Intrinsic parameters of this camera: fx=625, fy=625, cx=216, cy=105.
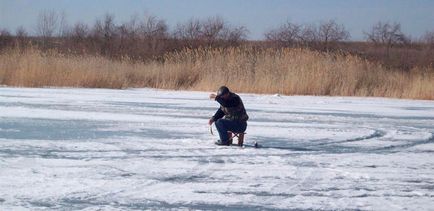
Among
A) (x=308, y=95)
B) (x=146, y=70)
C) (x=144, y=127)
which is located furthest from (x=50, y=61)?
(x=144, y=127)

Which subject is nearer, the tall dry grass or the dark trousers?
the dark trousers

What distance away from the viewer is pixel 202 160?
777 centimetres

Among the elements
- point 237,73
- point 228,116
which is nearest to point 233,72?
point 237,73

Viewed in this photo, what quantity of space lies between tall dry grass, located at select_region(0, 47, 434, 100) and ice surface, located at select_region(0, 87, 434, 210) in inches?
→ 234

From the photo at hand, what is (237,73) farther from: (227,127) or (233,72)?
(227,127)

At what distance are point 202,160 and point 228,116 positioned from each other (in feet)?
5.09

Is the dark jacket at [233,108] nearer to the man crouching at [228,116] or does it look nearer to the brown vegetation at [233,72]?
the man crouching at [228,116]

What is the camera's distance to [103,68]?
21.6 m

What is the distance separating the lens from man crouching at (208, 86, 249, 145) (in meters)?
9.01

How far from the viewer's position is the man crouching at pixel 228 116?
9.01 metres

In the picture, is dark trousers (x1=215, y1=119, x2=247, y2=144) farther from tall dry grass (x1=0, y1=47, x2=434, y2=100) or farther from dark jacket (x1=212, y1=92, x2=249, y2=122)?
tall dry grass (x1=0, y1=47, x2=434, y2=100)

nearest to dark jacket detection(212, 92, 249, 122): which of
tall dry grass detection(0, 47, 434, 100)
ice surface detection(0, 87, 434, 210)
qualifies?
ice surface detection(0, 87, 434, 210)

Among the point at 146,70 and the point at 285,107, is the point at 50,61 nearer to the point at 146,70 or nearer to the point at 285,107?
the point at 146,70

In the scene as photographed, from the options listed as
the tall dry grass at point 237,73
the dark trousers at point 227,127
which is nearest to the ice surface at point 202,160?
the dark trousers at point 227,127
